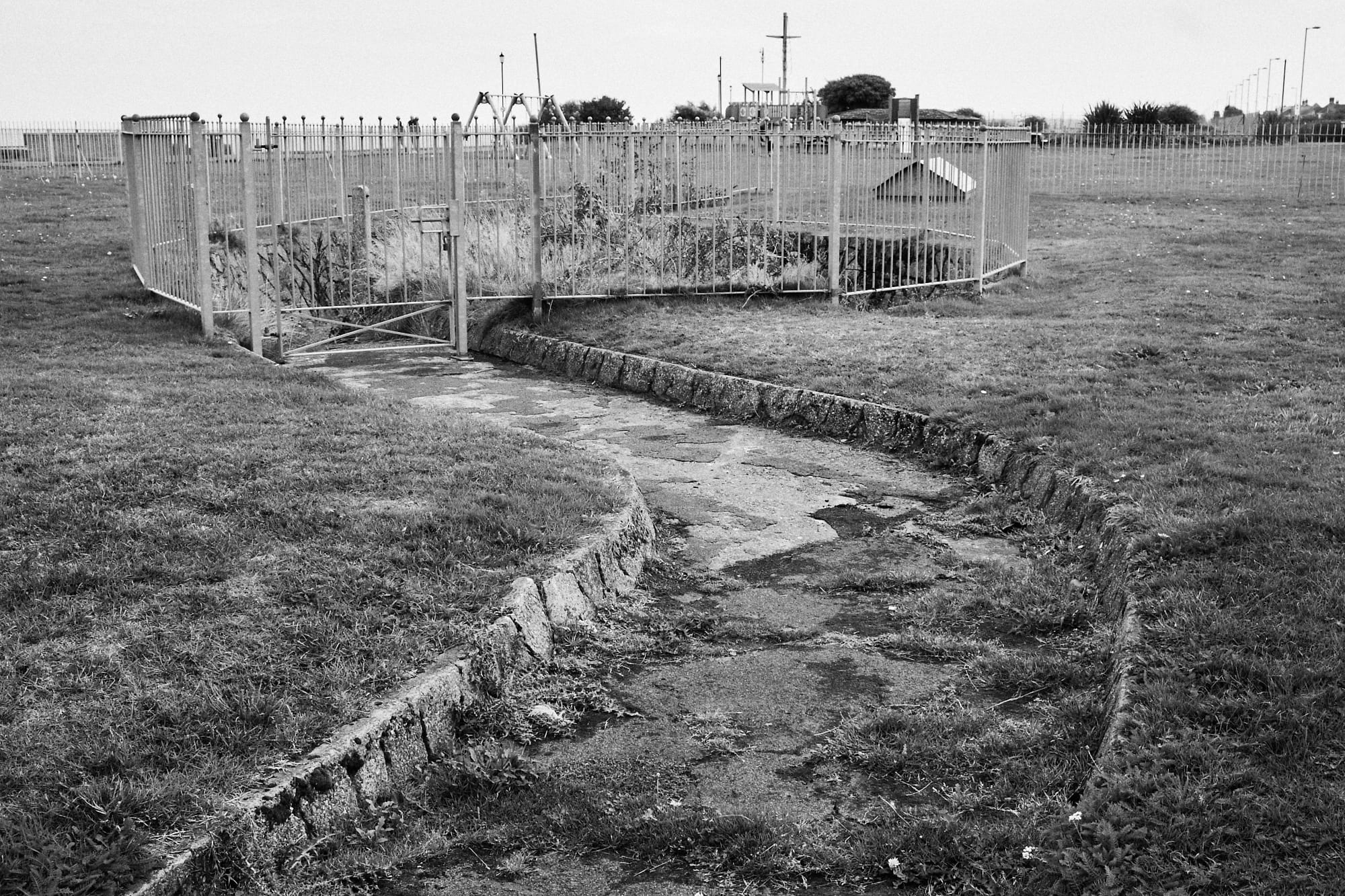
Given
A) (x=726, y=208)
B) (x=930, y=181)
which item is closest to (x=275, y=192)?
(x=726, y=208)

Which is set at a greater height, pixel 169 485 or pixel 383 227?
pixel 383 227

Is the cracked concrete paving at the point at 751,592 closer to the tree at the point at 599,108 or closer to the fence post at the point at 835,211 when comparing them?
the fence post at the point at 835,211

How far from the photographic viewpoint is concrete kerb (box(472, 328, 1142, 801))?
5543 millimetres

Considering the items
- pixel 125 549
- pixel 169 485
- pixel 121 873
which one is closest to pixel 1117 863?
pixel 121 873

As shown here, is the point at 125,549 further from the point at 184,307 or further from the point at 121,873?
the point at 184,307

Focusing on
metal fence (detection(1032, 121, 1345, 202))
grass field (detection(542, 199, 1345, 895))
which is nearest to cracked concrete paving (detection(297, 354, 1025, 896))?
grass field (detection(542, 199, 1345, 895))

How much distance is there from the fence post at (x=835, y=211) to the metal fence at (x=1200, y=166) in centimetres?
1610

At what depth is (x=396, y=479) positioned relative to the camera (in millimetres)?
6715

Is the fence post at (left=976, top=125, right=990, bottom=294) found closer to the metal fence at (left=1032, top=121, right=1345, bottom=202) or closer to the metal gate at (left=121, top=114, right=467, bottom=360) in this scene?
the metal gate at (left=121, top=114, right=467, bottom=360)

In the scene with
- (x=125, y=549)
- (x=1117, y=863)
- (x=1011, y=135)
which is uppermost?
(x=1011, y=135)

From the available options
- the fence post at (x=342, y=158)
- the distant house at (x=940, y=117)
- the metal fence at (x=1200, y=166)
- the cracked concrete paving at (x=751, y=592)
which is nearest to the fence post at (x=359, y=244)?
the fence post at (x=342, y=158)

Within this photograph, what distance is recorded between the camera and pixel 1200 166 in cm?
3319

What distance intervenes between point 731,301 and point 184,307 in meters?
5.73

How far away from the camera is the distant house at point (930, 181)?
1452 centimetres
